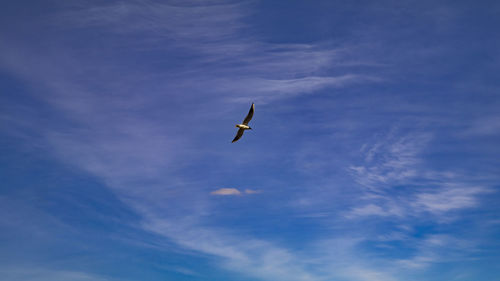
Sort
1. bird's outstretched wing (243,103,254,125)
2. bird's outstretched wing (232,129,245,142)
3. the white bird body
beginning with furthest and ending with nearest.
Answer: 1. bird's outstretched wing (232,129,245,142)
2. the white bird body
3. bird's outstretched wing (243,103,254,125)

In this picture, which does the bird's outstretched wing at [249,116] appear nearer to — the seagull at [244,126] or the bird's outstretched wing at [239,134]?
the seagull at [244,126]

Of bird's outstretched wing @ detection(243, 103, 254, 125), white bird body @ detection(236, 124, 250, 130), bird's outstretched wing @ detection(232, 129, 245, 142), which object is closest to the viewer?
bird's outstretched wing @ detection(243, 103, 254, 125)

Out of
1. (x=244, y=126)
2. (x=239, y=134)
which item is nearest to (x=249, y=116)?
(x=244, y=126)

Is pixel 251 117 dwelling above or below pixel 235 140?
above

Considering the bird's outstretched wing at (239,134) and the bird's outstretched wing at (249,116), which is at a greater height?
the bird's outstretched wing at (249,116)

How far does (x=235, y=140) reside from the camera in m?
78.4

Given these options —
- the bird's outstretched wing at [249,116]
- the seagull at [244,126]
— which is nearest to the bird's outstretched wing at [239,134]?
the seagull at [244,126]

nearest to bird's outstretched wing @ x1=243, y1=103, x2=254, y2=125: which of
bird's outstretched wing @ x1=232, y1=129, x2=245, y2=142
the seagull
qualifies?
the seagull

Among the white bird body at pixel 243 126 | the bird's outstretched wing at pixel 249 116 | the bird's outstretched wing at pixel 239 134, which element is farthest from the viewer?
the bird's outstretched wing at pixel 239 134

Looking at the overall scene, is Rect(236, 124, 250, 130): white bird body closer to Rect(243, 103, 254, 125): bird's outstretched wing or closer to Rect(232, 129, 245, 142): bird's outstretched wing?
Rect(243, 103, 254, 125): bird's outstretched wing

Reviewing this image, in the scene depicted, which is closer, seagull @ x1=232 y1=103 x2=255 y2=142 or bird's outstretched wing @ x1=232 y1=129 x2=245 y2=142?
seagull @ x1=232 y1=103 x2=255 y2=142

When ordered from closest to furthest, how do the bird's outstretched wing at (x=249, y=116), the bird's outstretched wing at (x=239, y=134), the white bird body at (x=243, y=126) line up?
1. the bird's outstretched wing at (x=249, y=116)
2. the white bird body at (x=243, y=126)
3. the bird's outstretched wing at (x=239, y=134)

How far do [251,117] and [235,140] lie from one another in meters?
7.02

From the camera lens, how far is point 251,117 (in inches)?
3073
